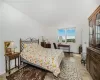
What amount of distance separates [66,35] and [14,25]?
4.80m

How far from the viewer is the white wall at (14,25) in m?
3.13

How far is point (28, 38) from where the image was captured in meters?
4.53

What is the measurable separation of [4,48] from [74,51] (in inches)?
215

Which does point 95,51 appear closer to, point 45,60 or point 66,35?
point 45,60

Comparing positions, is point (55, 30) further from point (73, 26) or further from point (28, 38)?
point (28, 38)

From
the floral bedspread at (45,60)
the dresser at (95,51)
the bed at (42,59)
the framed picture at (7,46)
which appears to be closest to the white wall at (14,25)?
the framed picture at (7,46)

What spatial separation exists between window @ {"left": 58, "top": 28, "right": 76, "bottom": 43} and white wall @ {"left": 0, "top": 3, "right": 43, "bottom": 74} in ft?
10.8

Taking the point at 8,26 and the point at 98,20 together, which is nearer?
the point at 98,20

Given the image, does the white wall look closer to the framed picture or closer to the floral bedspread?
the framed picture

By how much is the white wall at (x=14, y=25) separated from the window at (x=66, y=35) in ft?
10.8

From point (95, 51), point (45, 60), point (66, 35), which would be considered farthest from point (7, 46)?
point (66, 35)

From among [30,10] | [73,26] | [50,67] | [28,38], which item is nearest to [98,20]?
[50,67]

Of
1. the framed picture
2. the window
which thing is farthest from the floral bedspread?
the window

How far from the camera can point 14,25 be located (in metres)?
3.61
